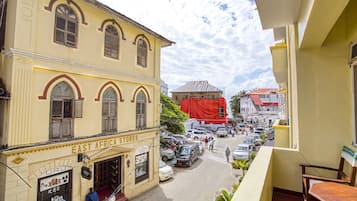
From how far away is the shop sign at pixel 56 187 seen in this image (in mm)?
6200

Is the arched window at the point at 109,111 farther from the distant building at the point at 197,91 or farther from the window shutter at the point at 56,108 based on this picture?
the distant building at the point at 197,91

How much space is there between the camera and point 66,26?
6836mm

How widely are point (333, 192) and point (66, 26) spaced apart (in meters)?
8.19

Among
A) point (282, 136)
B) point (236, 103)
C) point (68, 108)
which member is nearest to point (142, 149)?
point (68, 108)

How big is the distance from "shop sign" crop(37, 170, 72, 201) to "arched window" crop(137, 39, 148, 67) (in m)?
5.86

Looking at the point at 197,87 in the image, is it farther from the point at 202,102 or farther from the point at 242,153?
the point at 242,153

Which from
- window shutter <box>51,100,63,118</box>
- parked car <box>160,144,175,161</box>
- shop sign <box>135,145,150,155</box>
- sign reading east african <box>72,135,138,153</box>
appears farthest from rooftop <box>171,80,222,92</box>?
window shutter <box>51,100,63,118</box>

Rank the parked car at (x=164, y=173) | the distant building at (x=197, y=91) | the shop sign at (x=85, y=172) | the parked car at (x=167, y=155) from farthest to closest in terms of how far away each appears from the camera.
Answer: the distant building at (x=197, y=91)
the parked car at (x=167, y=155)
the parked car at (x=164, y=173)
the shop sign at (x=85, y=172)

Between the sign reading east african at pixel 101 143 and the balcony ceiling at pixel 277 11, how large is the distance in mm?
7002

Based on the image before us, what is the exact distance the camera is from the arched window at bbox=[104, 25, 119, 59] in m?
8.28

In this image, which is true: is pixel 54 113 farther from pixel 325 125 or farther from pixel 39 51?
pixel 325 125

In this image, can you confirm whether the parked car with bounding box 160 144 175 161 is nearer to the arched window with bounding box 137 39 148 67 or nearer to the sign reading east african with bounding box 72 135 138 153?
the sign reading east african with bounding box 72 135 138 153

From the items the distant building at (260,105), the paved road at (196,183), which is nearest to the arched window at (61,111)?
the paved road at (196,183)

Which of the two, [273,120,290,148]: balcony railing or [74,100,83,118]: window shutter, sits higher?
[74,100,83,118]: window shutter
